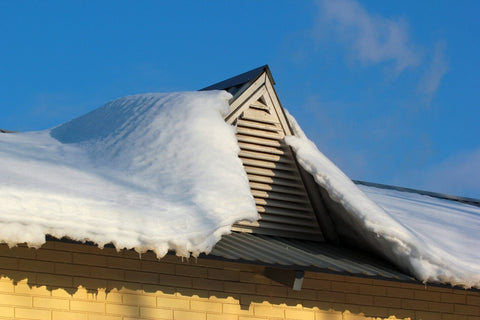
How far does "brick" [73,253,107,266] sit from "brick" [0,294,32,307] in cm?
54

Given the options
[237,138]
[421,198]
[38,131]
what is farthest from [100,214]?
[421,198]

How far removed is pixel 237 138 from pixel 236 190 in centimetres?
145

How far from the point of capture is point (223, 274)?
25.9 feet

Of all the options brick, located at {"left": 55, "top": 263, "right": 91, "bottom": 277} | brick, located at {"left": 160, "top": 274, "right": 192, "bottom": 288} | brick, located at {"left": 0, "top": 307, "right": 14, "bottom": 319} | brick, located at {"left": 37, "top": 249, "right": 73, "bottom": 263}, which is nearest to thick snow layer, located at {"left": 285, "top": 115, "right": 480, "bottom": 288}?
brick, located at {"left": 160, "top": 274, "right": 192, "bottom": 288}

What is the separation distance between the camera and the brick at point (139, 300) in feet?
24.0

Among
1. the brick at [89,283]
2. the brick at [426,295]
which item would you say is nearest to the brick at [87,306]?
the brick at [89,283]

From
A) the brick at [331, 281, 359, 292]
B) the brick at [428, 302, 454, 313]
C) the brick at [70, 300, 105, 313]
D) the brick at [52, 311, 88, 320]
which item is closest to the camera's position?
the brick at [52, 311, 88, 320]

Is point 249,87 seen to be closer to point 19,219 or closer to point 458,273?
point 458,273

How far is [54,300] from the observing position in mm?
6992

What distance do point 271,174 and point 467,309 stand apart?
280 cm

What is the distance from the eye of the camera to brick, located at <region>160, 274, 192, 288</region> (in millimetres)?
7559

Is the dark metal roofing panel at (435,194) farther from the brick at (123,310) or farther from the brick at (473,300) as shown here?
the brick at (123,310)

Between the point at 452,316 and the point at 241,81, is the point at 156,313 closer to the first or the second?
the point at 241,81

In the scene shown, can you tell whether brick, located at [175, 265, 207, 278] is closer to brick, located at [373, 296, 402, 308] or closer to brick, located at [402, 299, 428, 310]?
brick, located at [373, 296, 402, 308]
